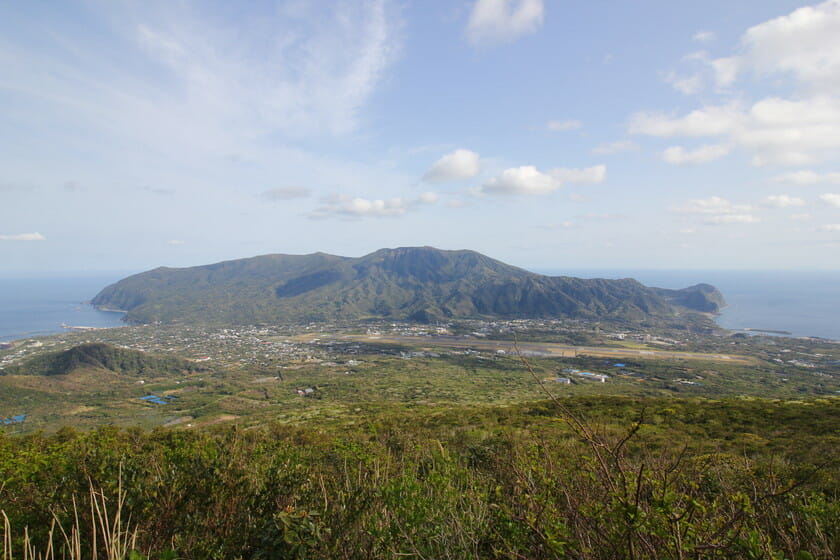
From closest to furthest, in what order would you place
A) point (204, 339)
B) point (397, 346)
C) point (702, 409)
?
point (702, 409) < point (397, 346) < point (204, 339)

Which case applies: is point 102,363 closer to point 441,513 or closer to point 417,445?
point 417,445

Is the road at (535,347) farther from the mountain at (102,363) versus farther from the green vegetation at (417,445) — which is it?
the mountain at (102,363)

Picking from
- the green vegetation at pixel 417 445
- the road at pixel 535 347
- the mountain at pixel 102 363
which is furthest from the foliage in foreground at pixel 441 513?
the mountain at pixel 102 363

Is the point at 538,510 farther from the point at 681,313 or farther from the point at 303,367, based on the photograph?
the point at 681,313

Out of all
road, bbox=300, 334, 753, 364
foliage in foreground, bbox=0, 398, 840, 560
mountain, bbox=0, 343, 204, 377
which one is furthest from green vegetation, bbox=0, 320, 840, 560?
road, bbox=300, 334, 753, 364

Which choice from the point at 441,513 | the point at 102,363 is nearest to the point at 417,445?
the point at 441,513

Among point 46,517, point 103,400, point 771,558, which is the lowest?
point 103,400

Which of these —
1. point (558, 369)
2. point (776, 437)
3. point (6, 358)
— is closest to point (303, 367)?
point (558, 369)

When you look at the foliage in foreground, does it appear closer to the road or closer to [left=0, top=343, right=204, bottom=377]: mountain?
the road
